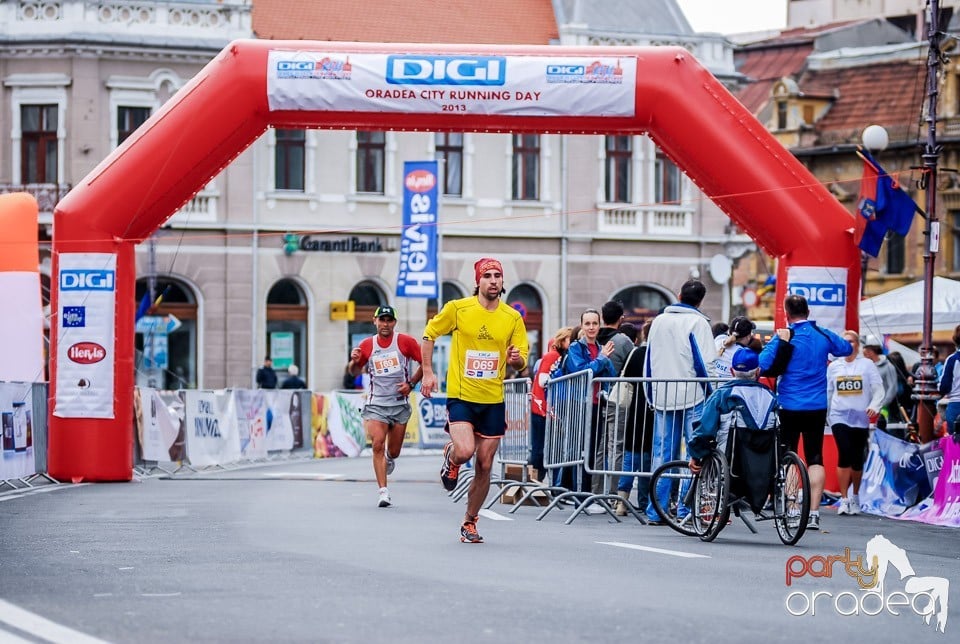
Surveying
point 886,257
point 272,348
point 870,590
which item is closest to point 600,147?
point 272,348

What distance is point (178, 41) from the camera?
44562mm

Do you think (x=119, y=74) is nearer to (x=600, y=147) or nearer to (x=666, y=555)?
(x=600, y=147)

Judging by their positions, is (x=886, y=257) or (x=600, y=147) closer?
(x=600, y=147)

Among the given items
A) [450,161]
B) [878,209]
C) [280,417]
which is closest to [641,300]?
[450,161]

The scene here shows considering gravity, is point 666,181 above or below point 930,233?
above

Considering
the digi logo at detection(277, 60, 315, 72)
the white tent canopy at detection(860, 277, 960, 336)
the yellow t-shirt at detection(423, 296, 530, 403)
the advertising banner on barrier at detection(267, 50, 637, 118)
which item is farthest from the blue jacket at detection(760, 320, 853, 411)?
the white tent canopy at detection(860, 277, 960, 336)

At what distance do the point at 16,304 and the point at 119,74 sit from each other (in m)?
22.8

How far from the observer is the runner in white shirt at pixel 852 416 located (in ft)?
59.1

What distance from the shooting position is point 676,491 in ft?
48.2

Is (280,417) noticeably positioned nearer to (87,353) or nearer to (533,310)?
(87,353)

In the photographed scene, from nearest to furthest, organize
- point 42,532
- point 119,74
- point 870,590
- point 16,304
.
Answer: point 870,590 → point 42,532 → point 16,304 → point 119,74

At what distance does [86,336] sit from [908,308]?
1207 cm

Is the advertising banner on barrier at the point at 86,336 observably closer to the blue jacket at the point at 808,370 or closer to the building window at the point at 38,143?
the blue jacket at the point at 808,370

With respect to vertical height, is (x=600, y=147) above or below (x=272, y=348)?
above
